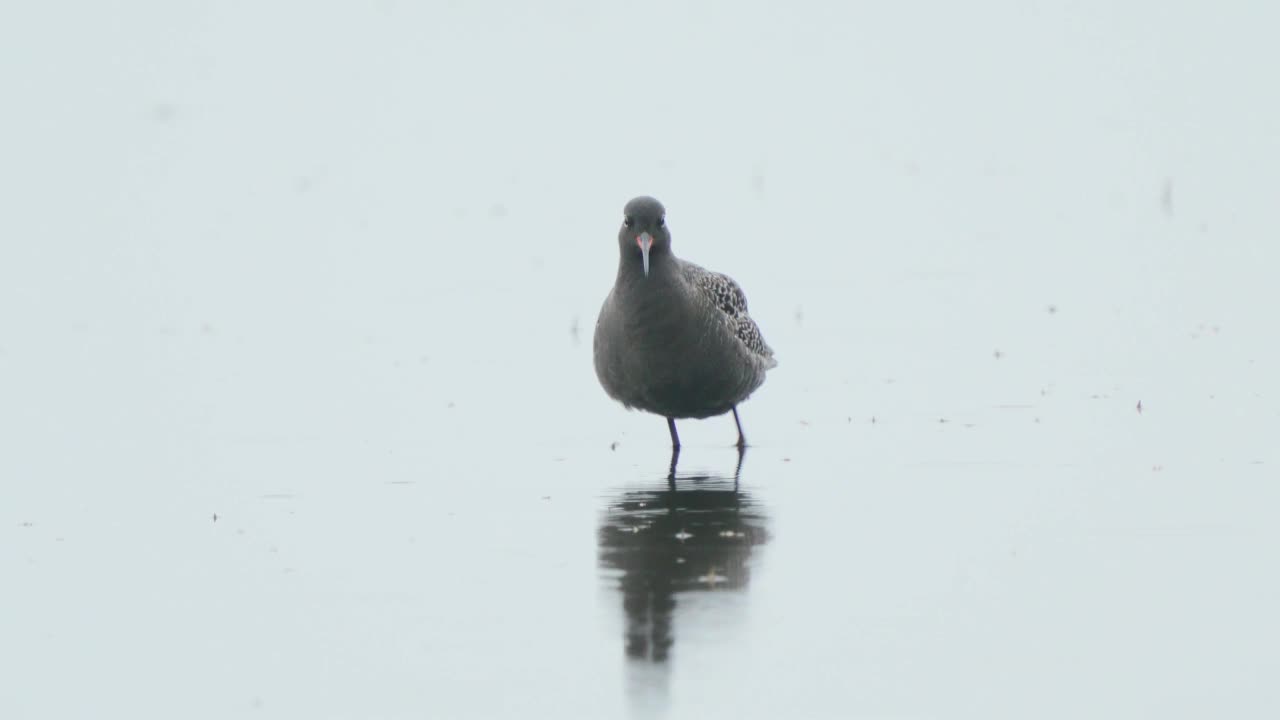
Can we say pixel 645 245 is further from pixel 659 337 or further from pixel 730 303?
pixel 730 303

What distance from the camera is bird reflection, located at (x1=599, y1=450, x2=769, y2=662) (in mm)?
9297

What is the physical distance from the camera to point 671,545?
1077cm

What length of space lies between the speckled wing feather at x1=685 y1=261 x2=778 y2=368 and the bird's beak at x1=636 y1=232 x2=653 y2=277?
0.74 meters

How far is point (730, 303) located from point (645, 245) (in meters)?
1.59

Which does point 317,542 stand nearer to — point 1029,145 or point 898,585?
point 898,585

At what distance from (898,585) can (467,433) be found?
550cm

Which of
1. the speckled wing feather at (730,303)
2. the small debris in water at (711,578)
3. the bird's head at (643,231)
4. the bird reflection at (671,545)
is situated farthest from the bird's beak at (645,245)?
the small debris in water at (711,578)

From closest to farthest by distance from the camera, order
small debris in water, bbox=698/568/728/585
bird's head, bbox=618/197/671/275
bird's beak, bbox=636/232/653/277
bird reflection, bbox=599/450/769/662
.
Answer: bird reflection, bbox=599/450/769/662 < small debris in water, bbox=698/568/728/585 < bird's beak, bbox=636/232/653/277 < bird's head, bbox=618/197/671/275

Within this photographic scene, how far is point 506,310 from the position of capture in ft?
70.4

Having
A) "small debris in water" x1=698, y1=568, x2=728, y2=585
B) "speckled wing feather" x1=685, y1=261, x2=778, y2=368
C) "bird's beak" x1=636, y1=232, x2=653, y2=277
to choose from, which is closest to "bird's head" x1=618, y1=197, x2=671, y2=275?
"bird's beak" x1=636, y1=232, x2=653, y2=277

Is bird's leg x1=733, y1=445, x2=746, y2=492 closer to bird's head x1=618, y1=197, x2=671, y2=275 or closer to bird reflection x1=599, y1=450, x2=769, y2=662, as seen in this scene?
bird reflection x1=599, y1=450, x2=769, y2=662

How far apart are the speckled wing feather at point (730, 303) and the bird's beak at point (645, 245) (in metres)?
0.74

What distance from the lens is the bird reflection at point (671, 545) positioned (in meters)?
9.30

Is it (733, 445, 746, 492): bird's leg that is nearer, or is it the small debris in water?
the small debris in water
